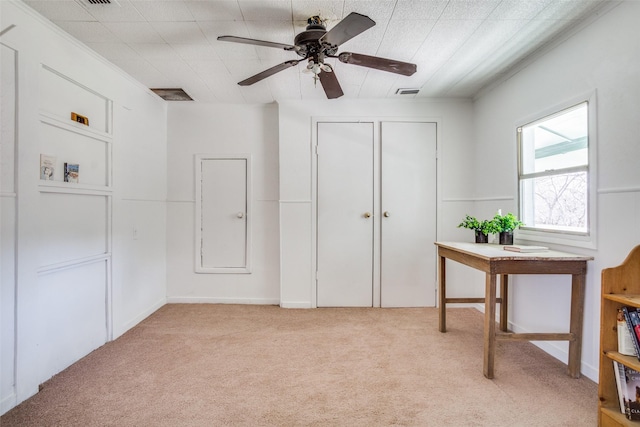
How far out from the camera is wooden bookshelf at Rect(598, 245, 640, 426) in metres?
1.43

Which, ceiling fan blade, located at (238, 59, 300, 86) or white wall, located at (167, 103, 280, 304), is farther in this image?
white wall, located at (167, 103, 280, 304)

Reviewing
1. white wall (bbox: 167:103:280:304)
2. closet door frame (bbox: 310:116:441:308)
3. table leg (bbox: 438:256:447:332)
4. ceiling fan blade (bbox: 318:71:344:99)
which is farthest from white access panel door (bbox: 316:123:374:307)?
ceiling fan blade (bbox: 318:71:344:99)

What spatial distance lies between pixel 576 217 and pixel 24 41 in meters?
3.84

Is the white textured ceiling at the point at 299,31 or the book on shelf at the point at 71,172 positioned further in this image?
the book on shelf at the point at 71,172

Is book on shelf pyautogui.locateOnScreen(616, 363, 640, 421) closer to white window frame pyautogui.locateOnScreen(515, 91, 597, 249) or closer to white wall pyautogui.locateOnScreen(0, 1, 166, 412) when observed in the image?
white window frame pyautogui.locateOnScreen(515, 91, 597, 249)

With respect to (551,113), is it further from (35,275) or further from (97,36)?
(35,275)

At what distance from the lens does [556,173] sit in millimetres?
2223

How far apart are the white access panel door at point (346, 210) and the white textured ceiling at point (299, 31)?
0.65 meters

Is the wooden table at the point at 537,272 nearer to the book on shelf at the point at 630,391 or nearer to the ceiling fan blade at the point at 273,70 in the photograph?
the book on shelf at the point at 630,391

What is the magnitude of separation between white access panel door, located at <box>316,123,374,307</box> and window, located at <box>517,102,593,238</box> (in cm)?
147

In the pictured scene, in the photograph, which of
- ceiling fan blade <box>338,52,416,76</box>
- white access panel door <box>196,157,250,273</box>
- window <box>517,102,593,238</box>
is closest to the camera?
ceiling fan blade <box>338,52,416,76</box>

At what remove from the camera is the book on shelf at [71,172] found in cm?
208

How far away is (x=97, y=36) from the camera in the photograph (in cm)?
210

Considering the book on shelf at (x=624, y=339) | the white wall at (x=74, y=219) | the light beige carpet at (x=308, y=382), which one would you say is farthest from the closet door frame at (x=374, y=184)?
the book on shelf at (x=624, y=339)
